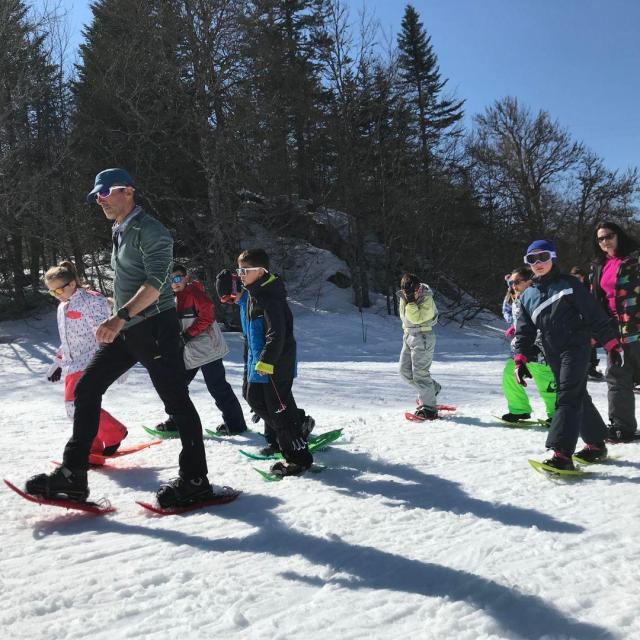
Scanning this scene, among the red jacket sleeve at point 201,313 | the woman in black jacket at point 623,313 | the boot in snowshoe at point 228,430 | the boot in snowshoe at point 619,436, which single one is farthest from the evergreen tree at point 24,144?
the boot in snowshoe at point 619,436

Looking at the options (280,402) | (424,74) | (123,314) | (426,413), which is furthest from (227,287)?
(424,74)

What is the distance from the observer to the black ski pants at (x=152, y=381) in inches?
125

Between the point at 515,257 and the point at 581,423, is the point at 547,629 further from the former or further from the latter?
the point at 515,257

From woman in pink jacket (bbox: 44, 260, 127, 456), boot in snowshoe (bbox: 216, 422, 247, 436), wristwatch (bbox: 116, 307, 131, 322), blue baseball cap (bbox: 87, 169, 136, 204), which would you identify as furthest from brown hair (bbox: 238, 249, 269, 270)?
boot in snowshoe (bbox: 216, 422, 247, 436)

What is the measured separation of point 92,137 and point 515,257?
1867 centimetres

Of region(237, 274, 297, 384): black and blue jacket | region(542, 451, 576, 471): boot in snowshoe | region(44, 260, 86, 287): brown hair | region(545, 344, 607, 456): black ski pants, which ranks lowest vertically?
region(542, 451, 576, 471): boot in snowshoe

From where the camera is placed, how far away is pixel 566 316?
3.91 metres

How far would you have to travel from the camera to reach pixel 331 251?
25.0 meters

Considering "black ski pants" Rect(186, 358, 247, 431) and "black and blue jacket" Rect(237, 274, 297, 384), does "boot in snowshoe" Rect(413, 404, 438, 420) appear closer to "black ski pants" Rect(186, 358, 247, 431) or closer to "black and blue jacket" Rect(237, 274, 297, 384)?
"black ski pants" Rect(186, 358, 247, 431)

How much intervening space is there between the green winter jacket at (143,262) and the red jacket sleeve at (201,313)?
193cm

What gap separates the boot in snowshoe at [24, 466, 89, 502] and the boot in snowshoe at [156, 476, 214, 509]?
443 millimetres

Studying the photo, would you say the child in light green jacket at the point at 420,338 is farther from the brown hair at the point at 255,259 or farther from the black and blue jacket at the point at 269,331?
the brown hair at the point at 255,259

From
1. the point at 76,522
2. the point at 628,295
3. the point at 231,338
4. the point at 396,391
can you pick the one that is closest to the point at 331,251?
the point at 231,338

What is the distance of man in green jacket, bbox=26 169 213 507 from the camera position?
3152 millimetres
